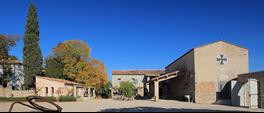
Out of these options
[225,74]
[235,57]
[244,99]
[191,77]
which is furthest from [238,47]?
[244,99]

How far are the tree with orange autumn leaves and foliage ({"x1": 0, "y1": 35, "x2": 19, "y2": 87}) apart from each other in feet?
24.0

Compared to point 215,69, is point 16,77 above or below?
below

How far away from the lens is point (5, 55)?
45281 mm

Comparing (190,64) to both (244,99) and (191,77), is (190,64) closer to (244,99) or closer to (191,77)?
(191,77)

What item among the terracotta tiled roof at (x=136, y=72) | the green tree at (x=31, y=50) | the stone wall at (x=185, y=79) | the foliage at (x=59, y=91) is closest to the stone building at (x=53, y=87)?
the foliage at (x=59, y=91)

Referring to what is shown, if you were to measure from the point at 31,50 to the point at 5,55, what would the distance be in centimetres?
360

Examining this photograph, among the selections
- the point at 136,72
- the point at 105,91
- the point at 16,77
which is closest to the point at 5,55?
the point at 16,77

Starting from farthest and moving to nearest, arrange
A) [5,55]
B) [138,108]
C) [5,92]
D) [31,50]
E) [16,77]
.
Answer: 1. [16,77]
2. [31,50]
3. [5,55]
4. [5,92]
5. [138,108]

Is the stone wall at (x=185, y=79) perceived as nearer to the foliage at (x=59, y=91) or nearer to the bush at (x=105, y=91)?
the bush at (x=105, y=91)

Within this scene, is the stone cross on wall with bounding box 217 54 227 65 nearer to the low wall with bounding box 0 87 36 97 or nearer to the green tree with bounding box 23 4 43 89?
the low wall with bounding box 0 87 36 97

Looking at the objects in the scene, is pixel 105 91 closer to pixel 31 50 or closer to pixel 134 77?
pixel 134 77

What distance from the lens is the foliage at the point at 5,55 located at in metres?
44.4

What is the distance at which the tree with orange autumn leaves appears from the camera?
172 feet

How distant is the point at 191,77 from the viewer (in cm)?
3550
